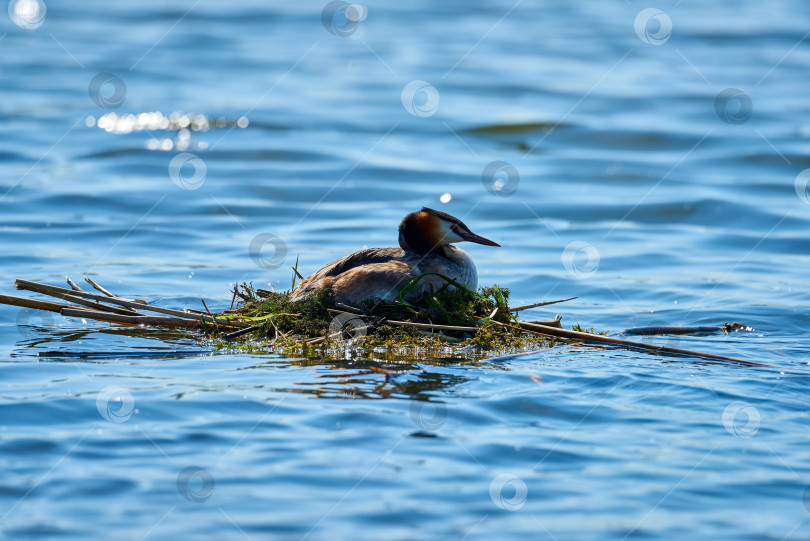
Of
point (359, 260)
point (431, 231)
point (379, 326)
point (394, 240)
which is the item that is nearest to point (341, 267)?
point (359, 260)

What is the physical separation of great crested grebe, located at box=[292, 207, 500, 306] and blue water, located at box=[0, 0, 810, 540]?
2.26 feet

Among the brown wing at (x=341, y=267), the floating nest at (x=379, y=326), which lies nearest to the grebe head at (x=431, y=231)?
the brown wing at (x=341, y=267)

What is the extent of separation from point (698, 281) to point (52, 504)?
27.8 ft

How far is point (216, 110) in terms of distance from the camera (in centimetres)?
2153

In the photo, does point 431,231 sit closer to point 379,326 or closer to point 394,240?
point 379,326

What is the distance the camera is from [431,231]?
8.30 metres

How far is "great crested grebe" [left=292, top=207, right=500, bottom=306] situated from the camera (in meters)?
7.76

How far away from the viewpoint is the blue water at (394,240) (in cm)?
545

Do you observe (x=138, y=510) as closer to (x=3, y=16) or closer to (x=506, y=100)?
(x=506, y=100)

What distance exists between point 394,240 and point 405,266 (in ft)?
17.8

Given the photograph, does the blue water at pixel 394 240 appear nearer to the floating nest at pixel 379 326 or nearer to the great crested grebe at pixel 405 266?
the floating nest at pixel 379 326

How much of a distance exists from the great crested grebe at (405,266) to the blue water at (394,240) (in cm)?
69

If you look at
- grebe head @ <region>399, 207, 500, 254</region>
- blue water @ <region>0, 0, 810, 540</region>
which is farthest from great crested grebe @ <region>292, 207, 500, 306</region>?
blue water @ <region>0, 0, 810, 540</region>

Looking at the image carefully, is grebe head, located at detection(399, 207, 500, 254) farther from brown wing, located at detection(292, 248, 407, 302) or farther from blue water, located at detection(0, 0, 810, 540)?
blue water, located at detection(0, 0, 810, 540)
